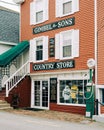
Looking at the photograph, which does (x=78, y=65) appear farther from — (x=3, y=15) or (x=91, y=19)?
(x=3, y=15)

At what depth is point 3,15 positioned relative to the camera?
27109 mm

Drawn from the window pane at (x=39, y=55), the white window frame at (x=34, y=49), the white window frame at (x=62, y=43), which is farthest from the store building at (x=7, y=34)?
the white window frame at (x=62, y=43)

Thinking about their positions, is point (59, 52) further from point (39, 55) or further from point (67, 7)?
point (67, 7)

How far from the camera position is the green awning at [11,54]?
23219mm

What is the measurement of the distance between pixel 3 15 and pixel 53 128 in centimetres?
1537

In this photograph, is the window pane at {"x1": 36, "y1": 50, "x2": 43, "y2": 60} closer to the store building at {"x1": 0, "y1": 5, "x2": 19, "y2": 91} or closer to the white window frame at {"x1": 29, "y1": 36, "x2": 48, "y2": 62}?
the white window frame at {"x1": 29, "y1": 36, "x2": 48, "y2": 62}

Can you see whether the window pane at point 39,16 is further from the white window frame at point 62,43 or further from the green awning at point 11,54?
the white window frame at point 62,43

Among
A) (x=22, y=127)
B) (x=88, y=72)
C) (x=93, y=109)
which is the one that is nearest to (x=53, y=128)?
(x=22, y=127)

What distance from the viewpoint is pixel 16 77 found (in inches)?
925

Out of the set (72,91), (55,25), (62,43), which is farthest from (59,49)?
(72,91)

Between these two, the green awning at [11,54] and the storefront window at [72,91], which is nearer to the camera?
the storefront window at [72,91]

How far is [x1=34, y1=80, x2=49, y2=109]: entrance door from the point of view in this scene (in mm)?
22891

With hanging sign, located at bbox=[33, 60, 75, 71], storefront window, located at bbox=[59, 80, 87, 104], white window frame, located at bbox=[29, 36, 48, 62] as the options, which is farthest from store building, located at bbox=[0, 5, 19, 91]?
storefront window, located at bbox=[59, 80, 87, 104]

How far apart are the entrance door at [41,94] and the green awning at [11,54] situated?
8.05 feet
